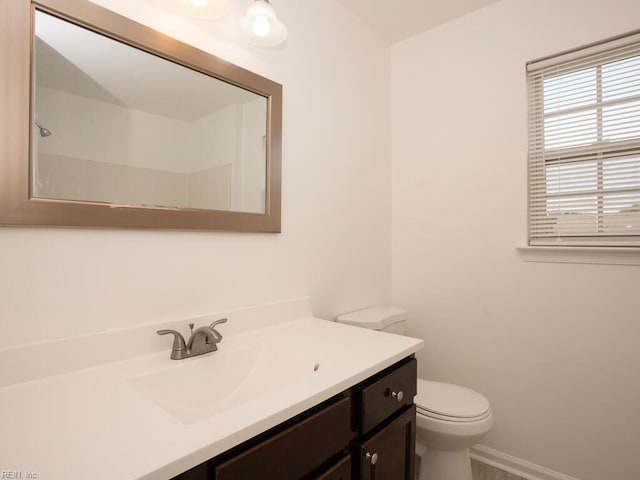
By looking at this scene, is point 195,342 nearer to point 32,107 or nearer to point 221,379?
point 221,379

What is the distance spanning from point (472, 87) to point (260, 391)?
6.36 feet

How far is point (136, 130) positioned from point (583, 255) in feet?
6.48

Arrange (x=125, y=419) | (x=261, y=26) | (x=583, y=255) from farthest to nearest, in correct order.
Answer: (x=583, y=255) < (x=261, y=26) < (x=125, y=419)

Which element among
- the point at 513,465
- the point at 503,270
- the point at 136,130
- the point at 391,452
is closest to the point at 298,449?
the point at 391,452

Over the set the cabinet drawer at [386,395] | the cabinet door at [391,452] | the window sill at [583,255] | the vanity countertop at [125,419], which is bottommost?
→ the cabinet door at [391,452]

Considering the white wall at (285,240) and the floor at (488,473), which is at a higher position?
the white wall at (285,240)

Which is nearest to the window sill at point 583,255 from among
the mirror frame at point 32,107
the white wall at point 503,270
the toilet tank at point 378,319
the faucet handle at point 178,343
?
the white wall at point 503,270

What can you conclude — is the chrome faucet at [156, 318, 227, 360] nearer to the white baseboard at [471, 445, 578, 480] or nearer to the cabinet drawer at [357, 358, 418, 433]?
the cabinet drawer at [357, 358, 418, 433]

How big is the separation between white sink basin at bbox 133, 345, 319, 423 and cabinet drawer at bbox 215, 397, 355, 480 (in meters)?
0.13

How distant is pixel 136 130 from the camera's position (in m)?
1.10

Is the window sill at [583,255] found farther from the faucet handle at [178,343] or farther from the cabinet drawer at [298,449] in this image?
the faucet handle at [178,343]

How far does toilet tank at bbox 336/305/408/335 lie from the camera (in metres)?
1.76

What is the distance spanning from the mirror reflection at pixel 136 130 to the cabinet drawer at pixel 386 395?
81 centimetres

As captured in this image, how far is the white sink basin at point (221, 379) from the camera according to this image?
952 millimetres
